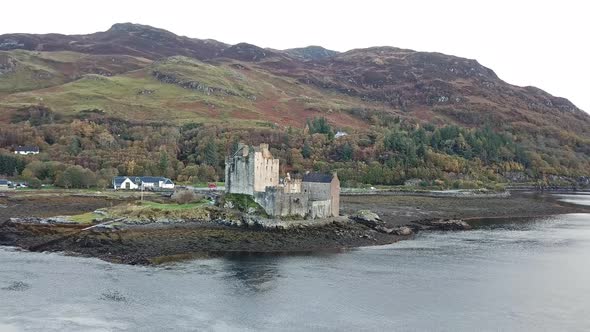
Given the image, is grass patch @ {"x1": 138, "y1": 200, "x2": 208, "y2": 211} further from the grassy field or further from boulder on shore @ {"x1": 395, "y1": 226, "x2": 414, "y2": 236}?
the grassy field

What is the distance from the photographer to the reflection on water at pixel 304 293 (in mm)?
32219

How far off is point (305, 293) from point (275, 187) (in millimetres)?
19158

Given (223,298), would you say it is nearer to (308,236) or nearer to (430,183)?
(308,236)

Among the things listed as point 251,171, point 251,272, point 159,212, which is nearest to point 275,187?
point 251,171

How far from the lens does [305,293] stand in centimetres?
3778

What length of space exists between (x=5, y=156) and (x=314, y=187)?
52.2m

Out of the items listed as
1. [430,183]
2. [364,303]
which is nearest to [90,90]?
[430,183]

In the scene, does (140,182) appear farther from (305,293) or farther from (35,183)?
(305,293)

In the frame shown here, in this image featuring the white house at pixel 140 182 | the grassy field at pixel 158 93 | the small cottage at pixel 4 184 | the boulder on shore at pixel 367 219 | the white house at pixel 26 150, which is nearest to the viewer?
the boulder on shore at pixel 367 219

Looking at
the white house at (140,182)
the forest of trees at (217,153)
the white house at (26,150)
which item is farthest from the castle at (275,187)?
the white house at (26,150)

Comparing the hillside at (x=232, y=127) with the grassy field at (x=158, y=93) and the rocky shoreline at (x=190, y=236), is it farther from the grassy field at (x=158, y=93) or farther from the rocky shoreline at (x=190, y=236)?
the rocky shoreline at (x=190, y=236)

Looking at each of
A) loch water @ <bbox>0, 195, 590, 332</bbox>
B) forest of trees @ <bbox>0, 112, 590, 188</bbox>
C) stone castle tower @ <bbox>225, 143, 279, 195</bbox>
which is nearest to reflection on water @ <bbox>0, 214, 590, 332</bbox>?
loch water @ <bbox>0, 195, 590, 332</bbox>

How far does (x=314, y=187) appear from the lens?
60.7m

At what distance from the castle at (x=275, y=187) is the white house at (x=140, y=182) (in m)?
25.3
